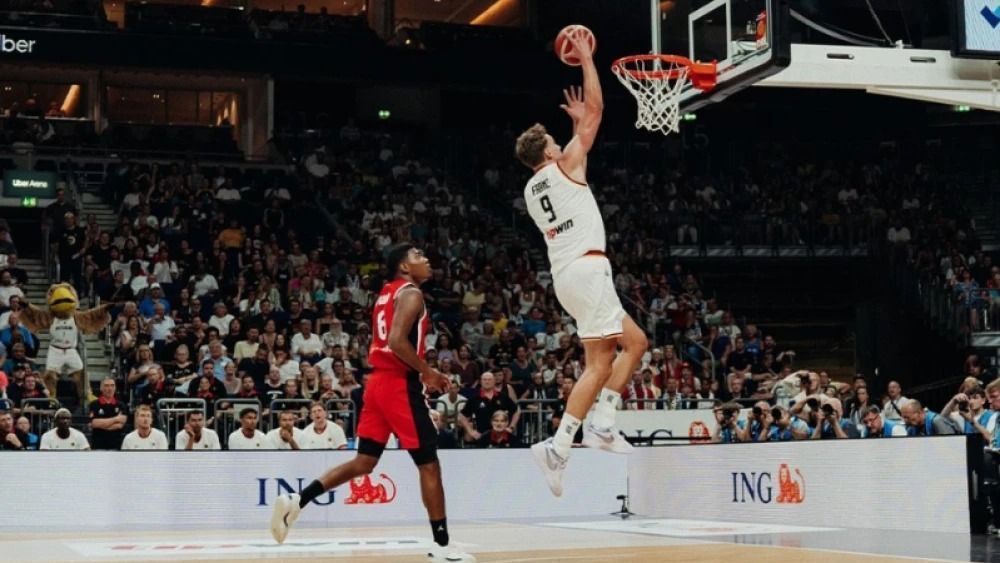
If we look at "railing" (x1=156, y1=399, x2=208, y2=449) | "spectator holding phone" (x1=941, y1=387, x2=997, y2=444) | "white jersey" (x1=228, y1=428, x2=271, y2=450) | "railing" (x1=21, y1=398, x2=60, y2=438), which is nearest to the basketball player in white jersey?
"spectator holding phone" (x1=941, y1=387, x2=997, y2=444)

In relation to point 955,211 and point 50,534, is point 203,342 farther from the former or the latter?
point 955,211

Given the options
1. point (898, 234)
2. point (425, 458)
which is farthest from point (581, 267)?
point (898, 234)

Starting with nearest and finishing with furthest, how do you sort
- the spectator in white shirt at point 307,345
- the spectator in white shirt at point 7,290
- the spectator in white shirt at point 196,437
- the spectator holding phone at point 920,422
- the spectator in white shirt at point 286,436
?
the spectator holding phone at point 920,422 → the spectator in white shirt at point 196,437 → the spectator in white shirt at point 286,436 → the spectator in white shirt at point 7,290 → the spectator in white shirt at point 307,345

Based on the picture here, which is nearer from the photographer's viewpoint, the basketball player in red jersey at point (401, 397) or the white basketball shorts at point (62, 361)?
the basketball player in red jersey at point (401, 397)

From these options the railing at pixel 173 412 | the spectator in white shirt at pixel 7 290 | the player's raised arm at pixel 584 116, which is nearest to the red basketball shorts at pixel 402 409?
the player's raised arm at pixel 584 116

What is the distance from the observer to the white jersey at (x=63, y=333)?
19656 mm

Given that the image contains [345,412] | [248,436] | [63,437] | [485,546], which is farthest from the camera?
[345,412]

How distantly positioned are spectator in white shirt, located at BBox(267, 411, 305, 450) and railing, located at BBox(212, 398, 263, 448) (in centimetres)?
84

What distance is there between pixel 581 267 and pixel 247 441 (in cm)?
904

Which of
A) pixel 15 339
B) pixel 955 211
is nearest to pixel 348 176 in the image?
pixel 15 339

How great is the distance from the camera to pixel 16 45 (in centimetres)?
2831

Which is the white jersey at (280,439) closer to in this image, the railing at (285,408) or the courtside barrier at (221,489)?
the railing at (285,408)

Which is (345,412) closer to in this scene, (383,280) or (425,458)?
(383,280)

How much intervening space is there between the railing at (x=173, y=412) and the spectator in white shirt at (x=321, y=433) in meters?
1.43
